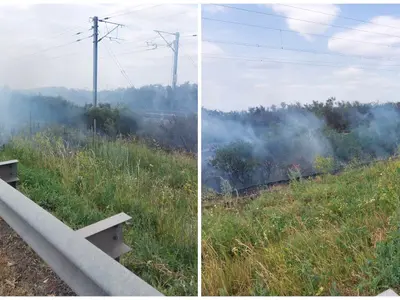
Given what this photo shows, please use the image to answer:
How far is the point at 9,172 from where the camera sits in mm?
3391

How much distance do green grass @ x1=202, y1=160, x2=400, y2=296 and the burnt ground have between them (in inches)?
34.8

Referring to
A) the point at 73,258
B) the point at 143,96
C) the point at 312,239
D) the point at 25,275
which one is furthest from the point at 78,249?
the point at 312,239

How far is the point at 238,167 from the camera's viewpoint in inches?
107

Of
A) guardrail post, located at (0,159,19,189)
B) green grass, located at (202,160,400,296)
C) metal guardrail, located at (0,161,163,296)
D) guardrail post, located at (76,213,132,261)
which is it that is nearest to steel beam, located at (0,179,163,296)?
metal guardrail, located at (0,161,163,296)

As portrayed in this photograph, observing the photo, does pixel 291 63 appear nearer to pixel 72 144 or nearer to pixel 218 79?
pixel 218 79

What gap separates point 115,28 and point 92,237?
136cm

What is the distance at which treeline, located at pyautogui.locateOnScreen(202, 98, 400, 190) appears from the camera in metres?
2.67

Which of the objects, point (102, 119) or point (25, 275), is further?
point (102, 119)

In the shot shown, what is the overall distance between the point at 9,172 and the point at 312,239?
2.36 meters

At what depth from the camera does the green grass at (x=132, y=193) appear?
2.65 meters

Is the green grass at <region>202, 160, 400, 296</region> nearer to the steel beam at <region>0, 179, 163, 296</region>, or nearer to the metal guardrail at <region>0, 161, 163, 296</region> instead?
the metal guardrail at <region>0, 161, 163, 296</region>

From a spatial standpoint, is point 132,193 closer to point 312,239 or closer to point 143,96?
point 143,96

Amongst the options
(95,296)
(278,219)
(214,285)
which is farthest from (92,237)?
(278,219)

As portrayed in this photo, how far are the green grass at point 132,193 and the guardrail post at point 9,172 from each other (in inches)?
3.6
